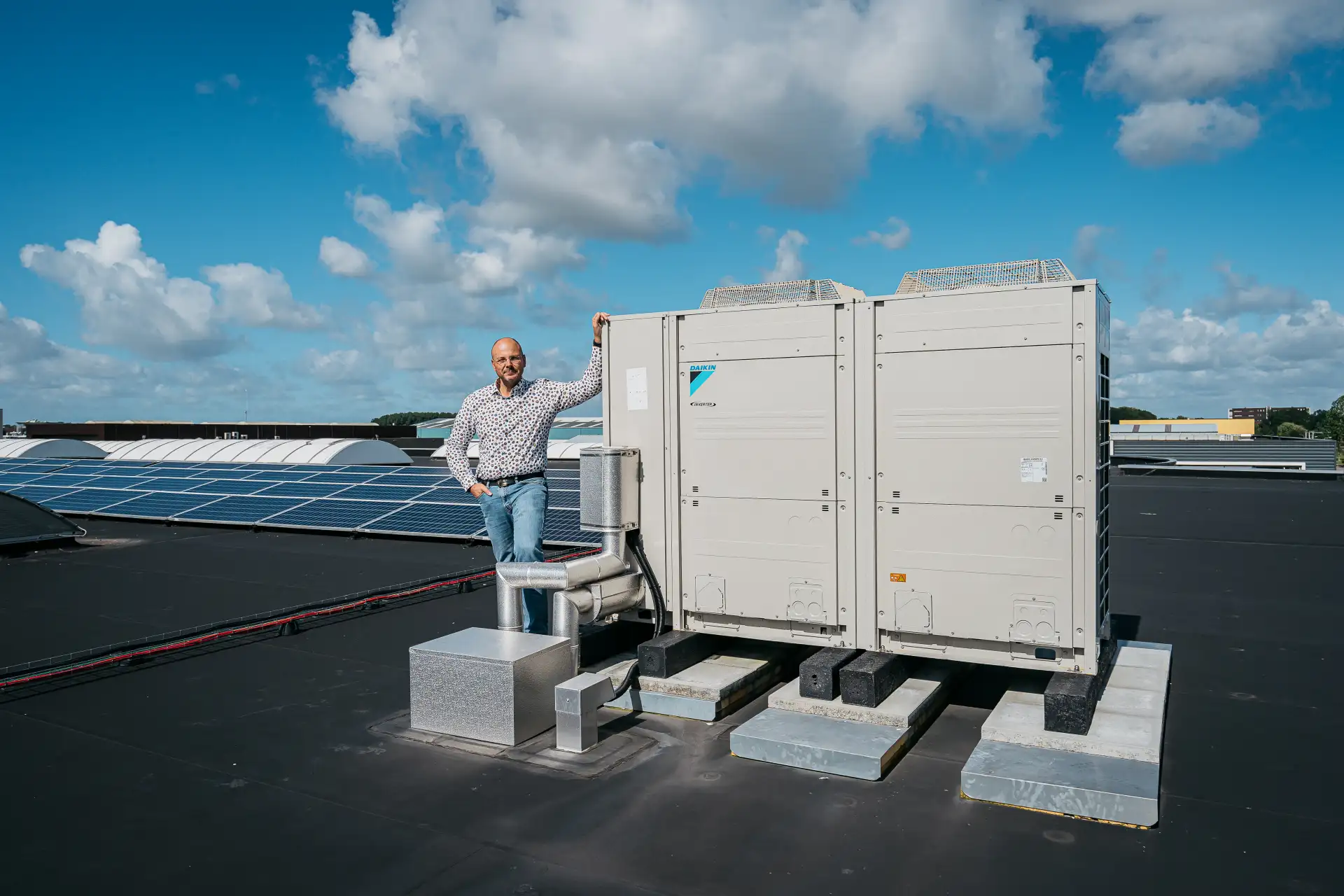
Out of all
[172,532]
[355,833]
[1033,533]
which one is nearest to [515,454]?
[355,833]

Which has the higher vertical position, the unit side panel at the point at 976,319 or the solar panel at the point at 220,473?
the unit side panel at the point at 976,319

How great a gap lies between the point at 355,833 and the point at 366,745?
1.21 metres

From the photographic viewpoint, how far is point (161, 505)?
17547 mm

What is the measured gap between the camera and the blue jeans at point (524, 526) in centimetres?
668

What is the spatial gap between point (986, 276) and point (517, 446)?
3.47 meters

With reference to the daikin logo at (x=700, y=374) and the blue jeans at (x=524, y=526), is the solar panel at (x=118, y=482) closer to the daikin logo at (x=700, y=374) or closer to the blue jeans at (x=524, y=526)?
the blue jeans at (x=524, y=526)

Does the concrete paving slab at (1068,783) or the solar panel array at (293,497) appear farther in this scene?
the solar panel array at (293,497)

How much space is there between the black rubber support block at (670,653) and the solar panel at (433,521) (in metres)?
7.81

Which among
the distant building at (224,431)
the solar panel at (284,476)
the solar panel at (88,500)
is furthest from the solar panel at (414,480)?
the distant building at (224,431)

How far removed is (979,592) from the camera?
545 cm

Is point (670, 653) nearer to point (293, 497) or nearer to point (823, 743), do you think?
point (823, 743)

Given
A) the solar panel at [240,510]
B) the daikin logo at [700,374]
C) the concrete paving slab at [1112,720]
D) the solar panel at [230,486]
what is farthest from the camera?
the solar panel at [230,486]

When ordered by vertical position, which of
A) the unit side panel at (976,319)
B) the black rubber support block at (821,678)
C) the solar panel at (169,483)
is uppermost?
the unit side panel at (976,319)

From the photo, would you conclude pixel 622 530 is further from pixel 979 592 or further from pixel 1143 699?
pixel 1143 699
